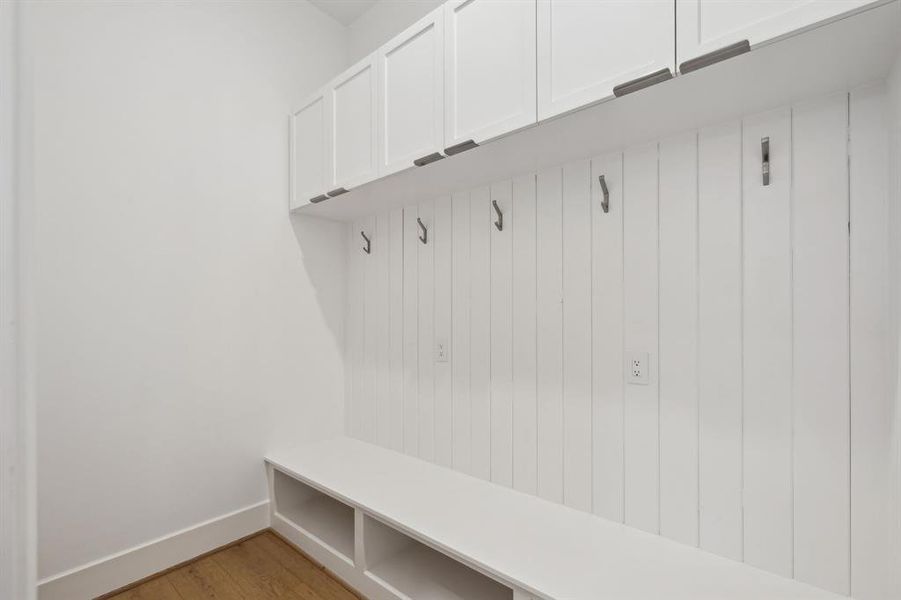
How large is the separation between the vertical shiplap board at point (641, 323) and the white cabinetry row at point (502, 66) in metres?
0.40

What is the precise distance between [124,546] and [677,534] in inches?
86.3

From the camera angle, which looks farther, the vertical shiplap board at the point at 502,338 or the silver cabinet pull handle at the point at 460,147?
the vertical shiplap board at the point at 502,338

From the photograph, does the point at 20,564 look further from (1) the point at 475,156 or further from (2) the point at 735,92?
(2) the point at 735,92

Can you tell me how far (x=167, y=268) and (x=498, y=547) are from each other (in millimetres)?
1824

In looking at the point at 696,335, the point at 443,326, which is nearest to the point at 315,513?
the point at 443,326

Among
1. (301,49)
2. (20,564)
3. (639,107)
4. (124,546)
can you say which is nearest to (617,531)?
(639,107)

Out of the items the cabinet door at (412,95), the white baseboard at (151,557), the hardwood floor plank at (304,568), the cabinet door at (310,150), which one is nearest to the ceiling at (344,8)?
the cabinet door at (310,150)

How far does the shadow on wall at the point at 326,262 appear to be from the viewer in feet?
8.07

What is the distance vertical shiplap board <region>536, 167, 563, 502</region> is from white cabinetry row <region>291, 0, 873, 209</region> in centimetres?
41

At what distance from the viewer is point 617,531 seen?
148cm

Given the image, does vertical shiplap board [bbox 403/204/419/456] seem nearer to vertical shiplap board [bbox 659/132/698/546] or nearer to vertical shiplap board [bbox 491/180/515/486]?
vertical shiplap board [bbox 491/180/515/486]

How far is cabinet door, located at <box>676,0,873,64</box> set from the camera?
894 millimetres

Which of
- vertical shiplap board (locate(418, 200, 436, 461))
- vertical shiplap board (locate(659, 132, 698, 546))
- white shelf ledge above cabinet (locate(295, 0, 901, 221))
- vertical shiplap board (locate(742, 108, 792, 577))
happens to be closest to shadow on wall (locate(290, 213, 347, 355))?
vertical shiplap board (locate(418, 200, 436, 461))

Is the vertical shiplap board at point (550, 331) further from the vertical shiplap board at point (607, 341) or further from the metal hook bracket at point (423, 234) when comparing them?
the metal hook bracket at point (423, 234)
